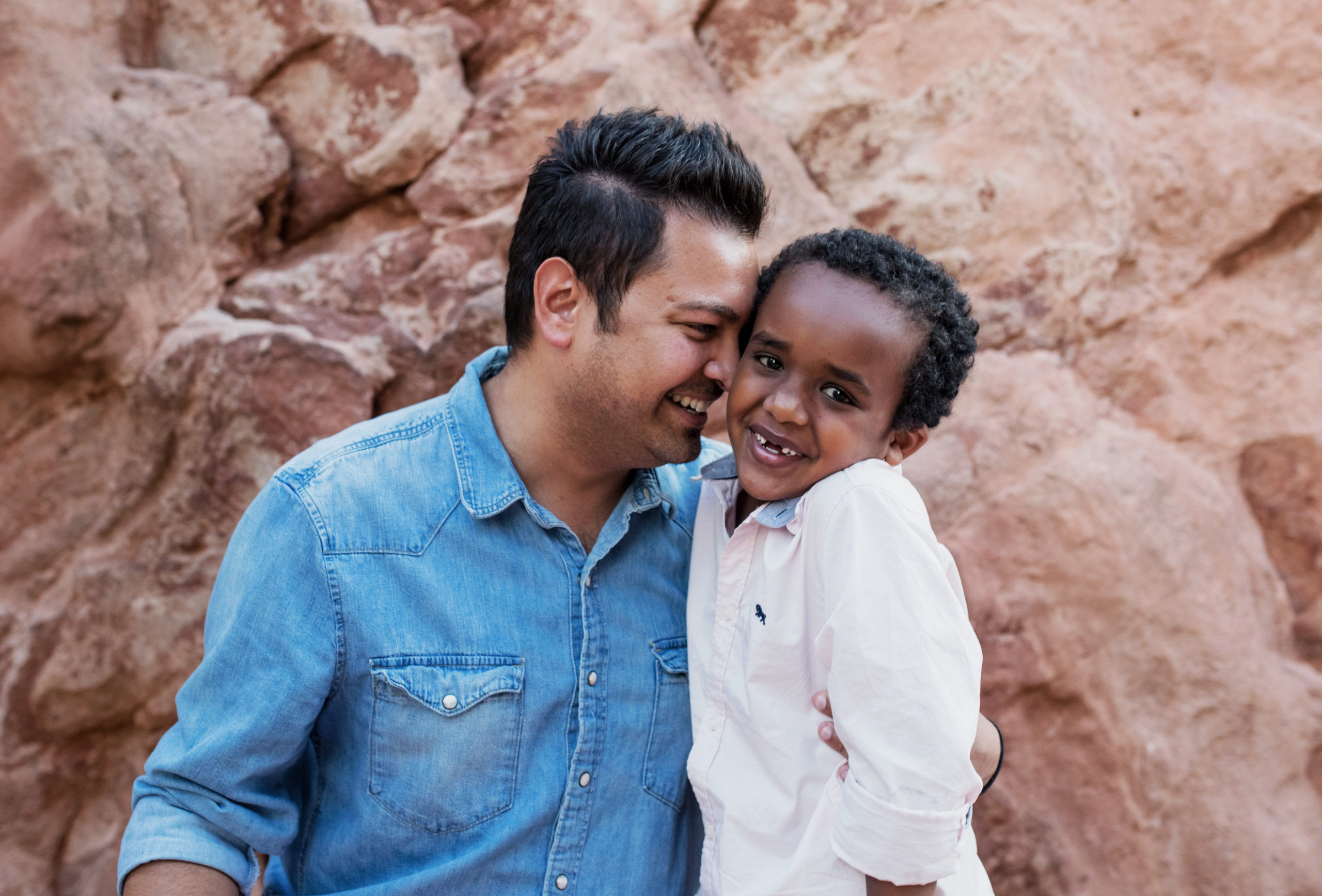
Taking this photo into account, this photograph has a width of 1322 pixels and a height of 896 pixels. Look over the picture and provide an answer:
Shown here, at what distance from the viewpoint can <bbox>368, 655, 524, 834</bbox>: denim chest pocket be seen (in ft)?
5.51

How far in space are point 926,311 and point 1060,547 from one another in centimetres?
120

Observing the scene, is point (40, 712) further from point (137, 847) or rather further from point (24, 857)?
point (137, 847)

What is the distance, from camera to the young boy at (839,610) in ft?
4.76

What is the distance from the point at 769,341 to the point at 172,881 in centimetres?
138

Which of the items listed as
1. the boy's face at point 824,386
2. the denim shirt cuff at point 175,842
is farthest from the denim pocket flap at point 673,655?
the denim shirt cuff at point 175,842

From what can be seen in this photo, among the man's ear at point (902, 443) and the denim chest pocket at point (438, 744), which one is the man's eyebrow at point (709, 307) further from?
the denim chest pocket at point (438, 744)

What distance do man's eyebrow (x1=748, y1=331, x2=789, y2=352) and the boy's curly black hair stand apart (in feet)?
0.39

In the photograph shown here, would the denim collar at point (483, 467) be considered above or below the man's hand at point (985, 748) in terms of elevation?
above

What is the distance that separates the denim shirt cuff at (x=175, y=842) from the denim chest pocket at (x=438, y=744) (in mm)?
246

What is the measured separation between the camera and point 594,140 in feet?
6.62

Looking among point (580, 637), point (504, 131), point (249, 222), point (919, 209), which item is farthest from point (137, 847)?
point (919, 209)

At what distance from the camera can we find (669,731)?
1884 mm

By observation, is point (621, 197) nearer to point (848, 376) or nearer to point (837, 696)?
point (848, 376)

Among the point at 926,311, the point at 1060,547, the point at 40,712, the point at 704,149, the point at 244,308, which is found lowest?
the point at 40,712
